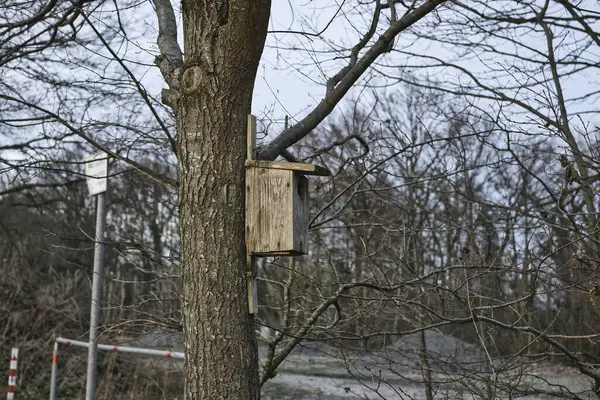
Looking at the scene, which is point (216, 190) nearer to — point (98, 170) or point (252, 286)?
point (252, 286)

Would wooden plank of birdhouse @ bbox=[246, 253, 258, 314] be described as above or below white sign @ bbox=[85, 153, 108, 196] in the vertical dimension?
below

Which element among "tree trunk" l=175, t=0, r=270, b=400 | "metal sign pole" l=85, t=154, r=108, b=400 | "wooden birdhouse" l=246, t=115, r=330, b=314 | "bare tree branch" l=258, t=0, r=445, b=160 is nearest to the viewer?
"tree trunk" l=175, t=0, r=270, b=400

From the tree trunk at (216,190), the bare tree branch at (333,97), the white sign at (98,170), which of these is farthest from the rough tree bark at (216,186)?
the white sign at (98,170)

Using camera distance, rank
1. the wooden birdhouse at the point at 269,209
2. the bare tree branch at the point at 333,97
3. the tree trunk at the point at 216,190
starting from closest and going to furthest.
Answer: the tree trunk at the point at 216,190
the wooden birdhouse at the point at 269,209
the bare tree branch at the point at 333,97

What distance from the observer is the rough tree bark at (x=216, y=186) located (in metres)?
3.28

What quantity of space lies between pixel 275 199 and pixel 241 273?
1.45 ft

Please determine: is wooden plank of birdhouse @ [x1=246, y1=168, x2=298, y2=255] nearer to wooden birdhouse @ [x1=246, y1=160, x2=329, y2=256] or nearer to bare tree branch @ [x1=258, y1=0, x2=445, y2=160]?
wooden birdhouse @ [x1=246, y1=160, x2=329, y2=256]

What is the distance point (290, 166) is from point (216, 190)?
0.44m

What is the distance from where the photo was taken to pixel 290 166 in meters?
3.67

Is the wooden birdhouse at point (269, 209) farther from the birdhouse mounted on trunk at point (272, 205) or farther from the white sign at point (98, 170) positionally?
the white sign at point (98, 170)

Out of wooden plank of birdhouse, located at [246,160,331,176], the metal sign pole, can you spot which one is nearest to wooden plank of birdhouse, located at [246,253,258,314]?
wooden plank of birdhouse, located at [246,160,331,176]

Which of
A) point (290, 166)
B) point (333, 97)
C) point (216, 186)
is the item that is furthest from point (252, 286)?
point (333, 97)

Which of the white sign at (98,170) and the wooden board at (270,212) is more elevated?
the white sign at (98,170)

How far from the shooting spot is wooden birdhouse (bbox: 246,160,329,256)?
349 centimetres
